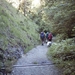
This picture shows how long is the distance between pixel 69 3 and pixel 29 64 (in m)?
4.87

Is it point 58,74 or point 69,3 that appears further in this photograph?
point 58,74

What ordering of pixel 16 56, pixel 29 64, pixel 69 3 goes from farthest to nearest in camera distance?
pixel 16 56
pixel 29 64
pixel 69 3

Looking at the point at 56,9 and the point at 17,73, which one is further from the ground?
Answer: the point at 56,9

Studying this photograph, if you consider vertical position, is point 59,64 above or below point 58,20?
below

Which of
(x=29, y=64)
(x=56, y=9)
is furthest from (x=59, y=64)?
(x=56, y=9)

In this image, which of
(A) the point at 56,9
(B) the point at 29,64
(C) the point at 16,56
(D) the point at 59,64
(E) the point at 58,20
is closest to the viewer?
(A) the point at 56,9

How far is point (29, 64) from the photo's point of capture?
10.9m

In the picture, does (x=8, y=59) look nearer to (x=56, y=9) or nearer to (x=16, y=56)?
(x=16, y=56)

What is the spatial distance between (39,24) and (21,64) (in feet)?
70.6

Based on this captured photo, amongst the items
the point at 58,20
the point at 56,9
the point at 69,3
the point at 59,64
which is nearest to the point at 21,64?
the point at 59,64

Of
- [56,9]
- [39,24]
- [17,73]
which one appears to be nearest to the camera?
[56,9]

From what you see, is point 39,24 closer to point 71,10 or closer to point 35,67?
point 35,67

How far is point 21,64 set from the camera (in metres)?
10.9

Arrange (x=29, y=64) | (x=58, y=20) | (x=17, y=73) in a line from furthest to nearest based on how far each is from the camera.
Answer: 1. (x=29, y=64)
2. (x=17, y=73)
3. (x=58, y=20)
